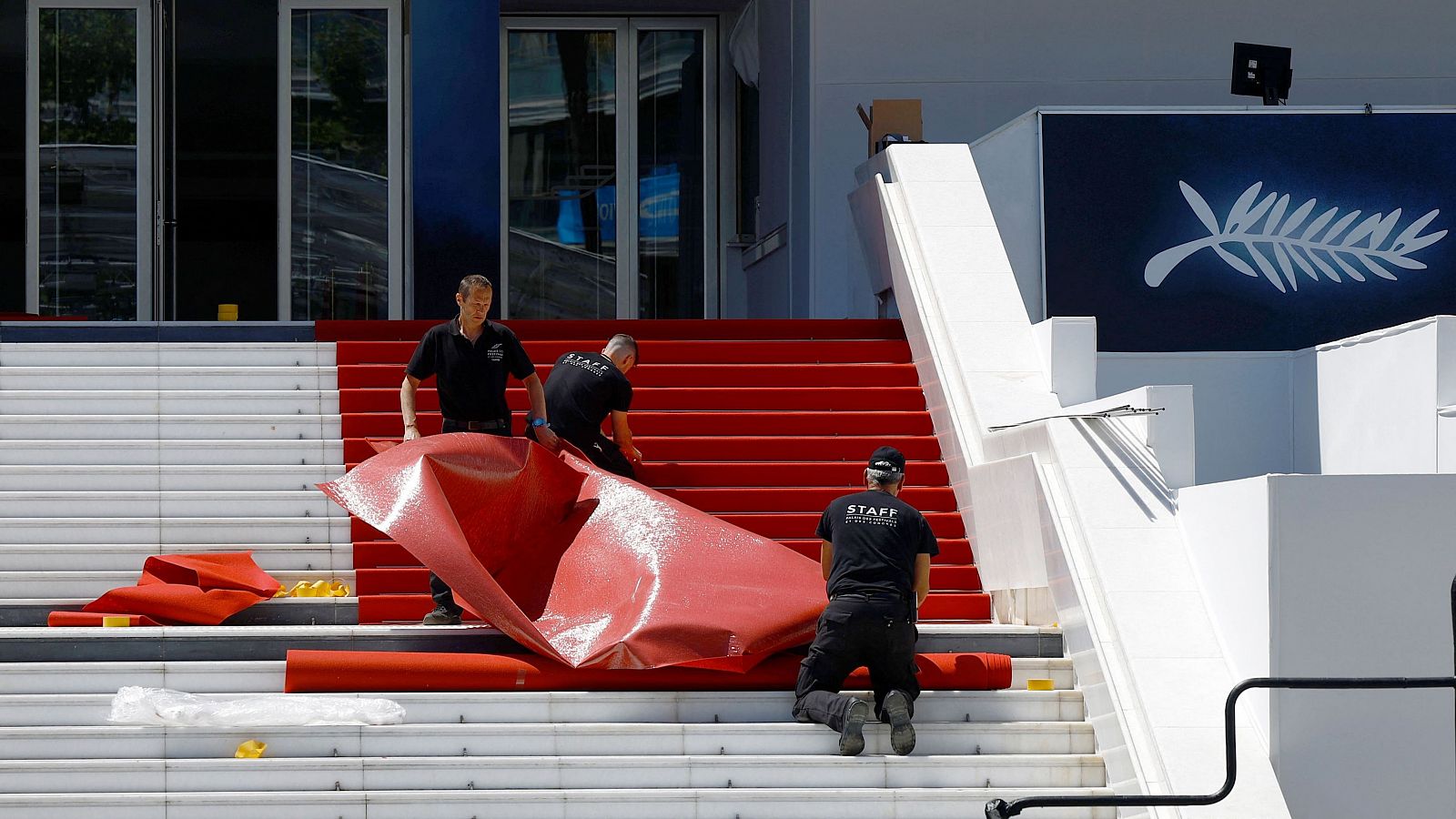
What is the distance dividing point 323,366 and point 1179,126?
600cm

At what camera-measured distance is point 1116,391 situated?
11.6m

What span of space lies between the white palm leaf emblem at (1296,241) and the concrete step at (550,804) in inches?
243

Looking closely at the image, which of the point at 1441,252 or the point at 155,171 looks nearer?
the point at 1441,252

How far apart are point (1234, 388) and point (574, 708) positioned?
21.4 feet

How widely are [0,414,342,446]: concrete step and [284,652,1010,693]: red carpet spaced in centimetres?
285

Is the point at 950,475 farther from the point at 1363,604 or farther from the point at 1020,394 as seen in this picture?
the point at 1363,604

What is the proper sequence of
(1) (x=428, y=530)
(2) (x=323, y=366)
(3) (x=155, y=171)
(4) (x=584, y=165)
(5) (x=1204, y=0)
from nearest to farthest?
(1) (x=428, y=530), (2) (x=323, y=366), (5) (x=1204, y=0), (3) (x=155, y=171), (4) (x=584, y=165)

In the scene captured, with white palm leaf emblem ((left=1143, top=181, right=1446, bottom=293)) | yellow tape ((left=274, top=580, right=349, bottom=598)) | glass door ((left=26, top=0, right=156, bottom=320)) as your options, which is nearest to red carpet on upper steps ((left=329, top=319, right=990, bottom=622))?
yellow tape ((left=274, top=580, right=349, bottom=598))

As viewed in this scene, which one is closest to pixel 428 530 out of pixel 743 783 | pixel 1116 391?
pixel 743 783

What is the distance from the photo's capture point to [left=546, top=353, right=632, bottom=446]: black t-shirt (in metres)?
8.59

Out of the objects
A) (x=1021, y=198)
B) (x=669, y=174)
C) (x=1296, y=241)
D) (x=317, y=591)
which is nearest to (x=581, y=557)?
(x=317, y=591)

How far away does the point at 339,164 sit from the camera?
16.3 m

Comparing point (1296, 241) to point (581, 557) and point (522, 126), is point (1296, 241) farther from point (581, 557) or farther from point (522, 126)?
point (522, 126)

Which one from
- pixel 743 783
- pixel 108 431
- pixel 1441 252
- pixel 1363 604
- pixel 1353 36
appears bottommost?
pixel 743 783
